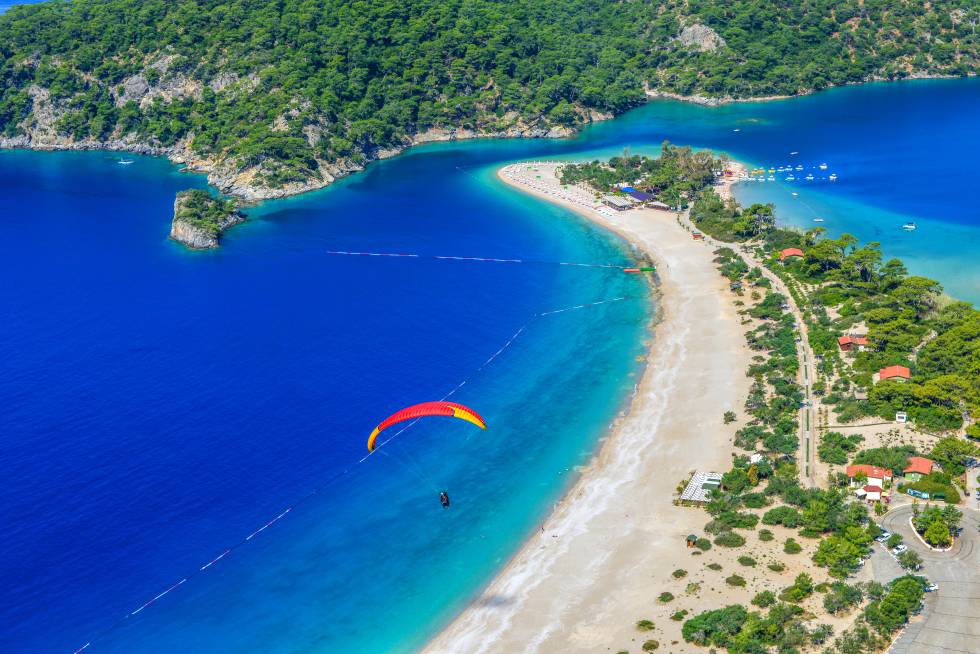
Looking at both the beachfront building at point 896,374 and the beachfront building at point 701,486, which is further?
the beachfront building at point 896,374

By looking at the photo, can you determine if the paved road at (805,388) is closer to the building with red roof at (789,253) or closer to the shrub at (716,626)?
the building with red roof at (789,253)

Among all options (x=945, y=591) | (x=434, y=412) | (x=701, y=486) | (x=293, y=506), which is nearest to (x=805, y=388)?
(x=701, y=486)

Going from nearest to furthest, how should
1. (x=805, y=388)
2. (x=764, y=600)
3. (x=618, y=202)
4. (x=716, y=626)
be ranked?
1. (x=716, y=626)
2. (x=764, y=600)
3. (x=805, y=388)
4. (x=618, y=202)

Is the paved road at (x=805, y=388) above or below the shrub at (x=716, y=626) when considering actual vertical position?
above

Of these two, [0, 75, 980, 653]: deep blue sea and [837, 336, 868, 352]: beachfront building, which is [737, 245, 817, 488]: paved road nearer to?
[837, 336, 868, 352]: beachfront building

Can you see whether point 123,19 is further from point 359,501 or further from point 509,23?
point 359,501

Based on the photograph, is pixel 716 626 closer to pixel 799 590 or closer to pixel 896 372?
pixel 799 590

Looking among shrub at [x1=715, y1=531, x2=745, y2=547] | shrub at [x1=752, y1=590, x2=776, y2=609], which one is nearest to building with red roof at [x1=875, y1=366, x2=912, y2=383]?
shrub at [x1=715, y1=531, x2=745, y2=547]

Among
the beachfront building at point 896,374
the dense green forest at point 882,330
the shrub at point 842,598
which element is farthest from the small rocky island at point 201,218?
the shrub at point 842,598
